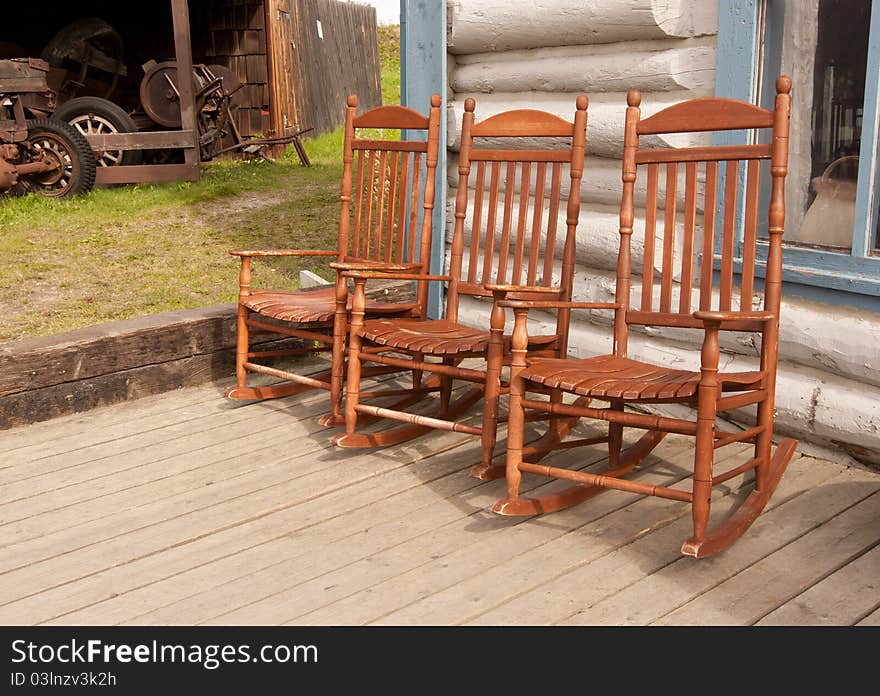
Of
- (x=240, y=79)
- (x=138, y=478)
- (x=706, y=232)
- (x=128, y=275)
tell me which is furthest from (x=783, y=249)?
(x=240, y=79)

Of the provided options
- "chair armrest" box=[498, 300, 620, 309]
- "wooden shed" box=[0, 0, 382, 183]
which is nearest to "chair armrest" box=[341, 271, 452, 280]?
"chair armrest" box=[498, 300, 620, 309]

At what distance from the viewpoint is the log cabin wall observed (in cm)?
328

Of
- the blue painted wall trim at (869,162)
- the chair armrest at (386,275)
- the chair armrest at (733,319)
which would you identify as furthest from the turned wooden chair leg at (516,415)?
the blue painted wall trim at (869,162)

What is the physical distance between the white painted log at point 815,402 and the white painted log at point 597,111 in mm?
710

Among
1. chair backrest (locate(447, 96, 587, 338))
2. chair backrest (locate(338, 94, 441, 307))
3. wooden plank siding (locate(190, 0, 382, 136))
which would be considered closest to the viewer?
chair backrest (locate(447, 96, 587, 338))

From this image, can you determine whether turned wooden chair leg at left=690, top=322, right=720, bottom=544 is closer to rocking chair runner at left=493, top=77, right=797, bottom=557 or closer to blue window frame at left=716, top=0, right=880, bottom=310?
rocking chair runner at left=493, top=77, right=797, bottom=557

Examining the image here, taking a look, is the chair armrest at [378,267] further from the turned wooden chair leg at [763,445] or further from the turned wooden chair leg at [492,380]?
the turned wooden chair leg at [763,445]

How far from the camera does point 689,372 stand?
2.98 m

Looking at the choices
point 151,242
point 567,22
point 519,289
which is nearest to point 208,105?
point 151,242

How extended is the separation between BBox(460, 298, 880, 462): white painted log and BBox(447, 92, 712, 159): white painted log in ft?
2.33

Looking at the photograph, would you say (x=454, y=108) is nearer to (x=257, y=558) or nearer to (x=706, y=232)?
(x=706, y=232)
